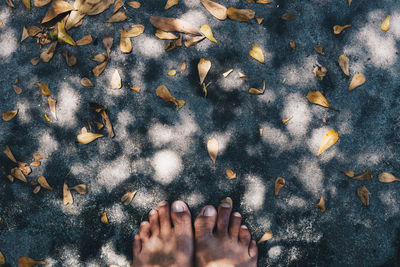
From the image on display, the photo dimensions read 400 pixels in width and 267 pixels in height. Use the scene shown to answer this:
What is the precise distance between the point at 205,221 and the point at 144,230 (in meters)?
0.41

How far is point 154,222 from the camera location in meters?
1.77

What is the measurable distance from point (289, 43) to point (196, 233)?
1441 millimetres

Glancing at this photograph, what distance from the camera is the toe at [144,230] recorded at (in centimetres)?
177

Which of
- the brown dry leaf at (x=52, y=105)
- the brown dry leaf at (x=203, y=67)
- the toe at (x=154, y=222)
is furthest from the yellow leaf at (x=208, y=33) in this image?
the toe at (x=154, y=222)

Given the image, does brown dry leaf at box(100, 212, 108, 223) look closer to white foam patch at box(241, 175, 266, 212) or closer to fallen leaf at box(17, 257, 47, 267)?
fallen leaf at box(17, 257, 47, 267)

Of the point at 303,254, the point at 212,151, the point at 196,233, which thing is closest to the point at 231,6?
the point at 212,151

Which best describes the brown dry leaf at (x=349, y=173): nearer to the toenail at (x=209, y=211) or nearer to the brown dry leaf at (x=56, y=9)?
the toenail at (x=209, y=211)

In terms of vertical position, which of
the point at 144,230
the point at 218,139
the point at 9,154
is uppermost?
the point at 218,139

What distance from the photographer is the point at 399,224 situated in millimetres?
1727

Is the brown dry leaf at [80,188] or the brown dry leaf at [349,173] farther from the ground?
the brown dry leaf at [349,173]

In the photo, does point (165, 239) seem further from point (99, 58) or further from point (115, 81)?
point (99, 58)

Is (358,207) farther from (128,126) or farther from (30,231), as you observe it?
(30,231)

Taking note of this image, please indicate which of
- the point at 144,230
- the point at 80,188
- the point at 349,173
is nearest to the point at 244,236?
the point at 144,230

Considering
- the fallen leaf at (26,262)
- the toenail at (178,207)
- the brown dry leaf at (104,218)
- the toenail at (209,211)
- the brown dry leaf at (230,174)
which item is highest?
the brown dry leaf at (230,174)
